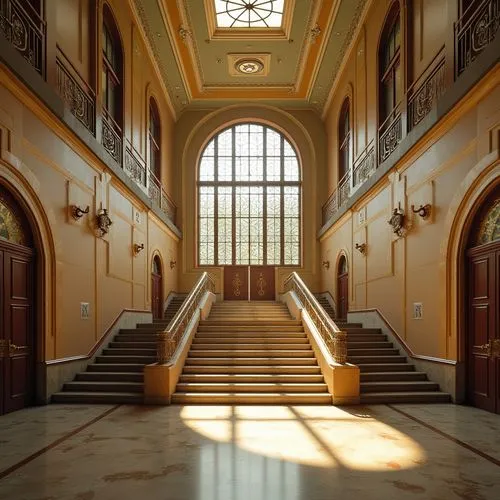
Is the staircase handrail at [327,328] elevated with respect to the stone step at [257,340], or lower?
elevated

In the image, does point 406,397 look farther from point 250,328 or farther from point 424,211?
point 250,328

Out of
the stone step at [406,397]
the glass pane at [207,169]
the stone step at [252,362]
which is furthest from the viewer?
the glass pane at [207,169]

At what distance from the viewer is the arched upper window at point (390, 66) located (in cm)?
1266

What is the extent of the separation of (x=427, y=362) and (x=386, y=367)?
2.83ft

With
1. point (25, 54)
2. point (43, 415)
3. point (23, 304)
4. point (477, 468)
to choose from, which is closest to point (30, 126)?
point (25, 54)

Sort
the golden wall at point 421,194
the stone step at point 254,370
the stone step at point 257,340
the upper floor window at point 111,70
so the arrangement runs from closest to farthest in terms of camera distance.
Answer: the golden wall at point 421,194 → the stone step at point 254,370 → the stone step at point 257,340 → the upper floor window at point 111,70

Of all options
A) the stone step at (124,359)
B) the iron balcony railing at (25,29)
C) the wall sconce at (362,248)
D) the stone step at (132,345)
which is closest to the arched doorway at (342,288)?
the wall sconce at (362,248)

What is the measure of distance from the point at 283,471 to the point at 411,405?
4.54 meters

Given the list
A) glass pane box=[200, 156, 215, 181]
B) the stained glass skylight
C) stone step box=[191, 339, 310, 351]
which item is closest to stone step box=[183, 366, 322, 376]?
stone step box=[191, 339, 310, 351]

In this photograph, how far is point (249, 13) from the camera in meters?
15.2

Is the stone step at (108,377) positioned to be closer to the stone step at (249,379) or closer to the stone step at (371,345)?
the stone step at (249,379)

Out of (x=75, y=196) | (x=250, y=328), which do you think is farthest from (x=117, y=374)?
(x=250, y=328)

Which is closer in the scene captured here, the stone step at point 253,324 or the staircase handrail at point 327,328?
the staircase handrail at point 327,328

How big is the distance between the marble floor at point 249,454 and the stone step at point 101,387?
1004mm
